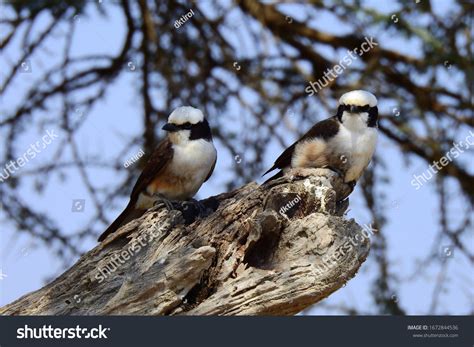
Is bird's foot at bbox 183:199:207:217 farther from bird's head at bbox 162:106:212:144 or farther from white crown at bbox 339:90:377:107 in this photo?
white crown at bbox 339:90:377:107

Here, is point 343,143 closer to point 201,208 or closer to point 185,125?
point 185,125

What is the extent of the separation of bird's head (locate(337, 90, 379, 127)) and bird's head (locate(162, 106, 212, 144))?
2.76 feet

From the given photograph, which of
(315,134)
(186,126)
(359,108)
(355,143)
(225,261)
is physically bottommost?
(225,261)

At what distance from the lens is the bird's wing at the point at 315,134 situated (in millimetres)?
5699

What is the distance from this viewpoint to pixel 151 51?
664 centimetres

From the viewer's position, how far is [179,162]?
228 inches

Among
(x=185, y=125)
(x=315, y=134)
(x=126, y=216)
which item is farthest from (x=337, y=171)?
(x=126, y=216)

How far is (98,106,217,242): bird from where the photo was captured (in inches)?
228

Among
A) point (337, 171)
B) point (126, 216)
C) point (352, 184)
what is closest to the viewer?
point (337, 171)

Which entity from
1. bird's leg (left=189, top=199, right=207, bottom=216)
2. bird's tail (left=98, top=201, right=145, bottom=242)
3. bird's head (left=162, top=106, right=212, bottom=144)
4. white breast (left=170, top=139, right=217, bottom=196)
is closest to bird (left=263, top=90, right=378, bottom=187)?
white breast (left=170, top=139, right=217, bottom=196)

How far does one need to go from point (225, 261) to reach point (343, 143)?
1.52 m

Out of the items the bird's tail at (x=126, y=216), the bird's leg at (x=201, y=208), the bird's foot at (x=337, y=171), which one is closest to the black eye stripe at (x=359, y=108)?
the bird's foot at (x=337, y=171)

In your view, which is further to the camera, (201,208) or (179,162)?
(179,162)

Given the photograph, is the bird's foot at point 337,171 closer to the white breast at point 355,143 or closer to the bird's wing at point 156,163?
the white breast at point 355,143
